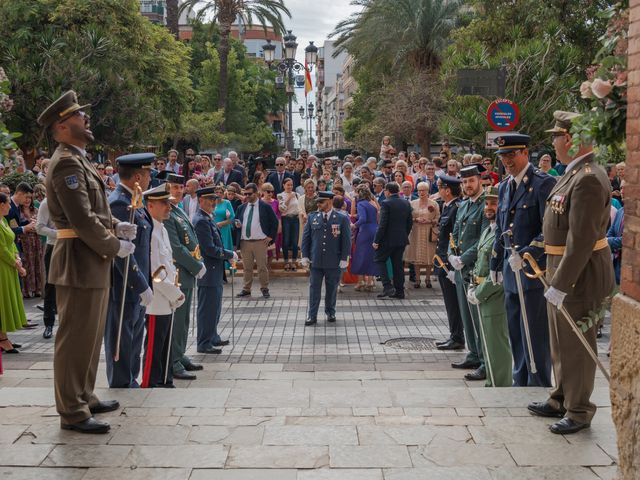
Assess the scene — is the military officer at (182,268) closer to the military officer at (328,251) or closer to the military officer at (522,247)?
the military officer at (522,247)

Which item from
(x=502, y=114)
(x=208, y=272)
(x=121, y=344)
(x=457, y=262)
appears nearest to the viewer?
(x=121, y=344)

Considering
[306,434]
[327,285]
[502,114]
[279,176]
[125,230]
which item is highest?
[502,114]

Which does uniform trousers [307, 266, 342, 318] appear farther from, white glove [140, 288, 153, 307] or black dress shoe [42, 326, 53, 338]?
white glove [140, 288, 153, 307]

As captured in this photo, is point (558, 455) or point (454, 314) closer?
point (558, 455)

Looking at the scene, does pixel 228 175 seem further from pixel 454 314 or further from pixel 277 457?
pixel 277 457

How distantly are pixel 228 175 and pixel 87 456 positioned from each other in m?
13.8

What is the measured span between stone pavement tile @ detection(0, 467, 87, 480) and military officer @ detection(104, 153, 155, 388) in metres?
2.08

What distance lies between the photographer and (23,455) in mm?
4797

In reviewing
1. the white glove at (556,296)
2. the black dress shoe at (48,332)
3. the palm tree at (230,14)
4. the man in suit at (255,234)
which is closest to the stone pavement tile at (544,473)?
the white glove at (556,296)

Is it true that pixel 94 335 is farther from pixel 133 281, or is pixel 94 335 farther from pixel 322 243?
pixel 322 243

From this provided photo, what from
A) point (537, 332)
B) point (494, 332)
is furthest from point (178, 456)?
Result: point (494, 332)

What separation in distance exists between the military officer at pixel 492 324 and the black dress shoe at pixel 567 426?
82.3 inches

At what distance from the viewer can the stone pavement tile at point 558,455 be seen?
4.63 m

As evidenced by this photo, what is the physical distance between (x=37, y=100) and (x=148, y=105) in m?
3.89
